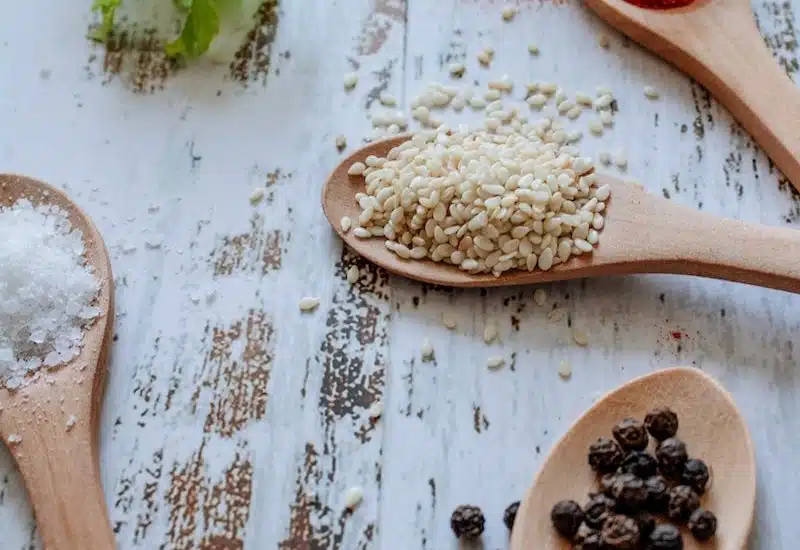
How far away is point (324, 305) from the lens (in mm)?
1024

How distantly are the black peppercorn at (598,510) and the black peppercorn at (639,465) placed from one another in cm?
3

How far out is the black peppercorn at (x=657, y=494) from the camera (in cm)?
85

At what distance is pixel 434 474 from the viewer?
93 centimetres

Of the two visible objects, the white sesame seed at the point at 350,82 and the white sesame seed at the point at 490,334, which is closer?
the white sesame seed at the point at 490,334

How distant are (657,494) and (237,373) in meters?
0.45

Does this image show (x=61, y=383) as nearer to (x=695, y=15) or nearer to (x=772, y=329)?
(x=772, y=329)

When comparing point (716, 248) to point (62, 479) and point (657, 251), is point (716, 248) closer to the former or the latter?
point (657, 251)

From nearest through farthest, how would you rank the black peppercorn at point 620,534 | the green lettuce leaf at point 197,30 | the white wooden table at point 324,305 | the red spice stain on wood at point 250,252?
the black peppercorn at point 620,534
the white wooden table at point 324,305
the red spice stain on wood at point 250,252
the green lettuce leaf at point 197,30

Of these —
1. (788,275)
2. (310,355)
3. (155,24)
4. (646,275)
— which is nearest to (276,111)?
(155,24)

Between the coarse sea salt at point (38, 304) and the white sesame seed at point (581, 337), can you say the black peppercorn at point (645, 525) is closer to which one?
the white sesame seed at point (581, 337)

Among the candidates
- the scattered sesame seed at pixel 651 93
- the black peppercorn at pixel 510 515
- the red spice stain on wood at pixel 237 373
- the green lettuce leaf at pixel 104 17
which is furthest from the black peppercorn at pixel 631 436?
the green lettuce leaf at pixel 104 17

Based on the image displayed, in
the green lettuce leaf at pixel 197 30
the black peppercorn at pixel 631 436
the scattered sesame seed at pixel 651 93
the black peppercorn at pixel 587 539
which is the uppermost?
the green lettuce leaf at pixel 197 30

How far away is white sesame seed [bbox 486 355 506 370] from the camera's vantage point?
98 centimetres

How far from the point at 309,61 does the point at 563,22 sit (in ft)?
1.14
